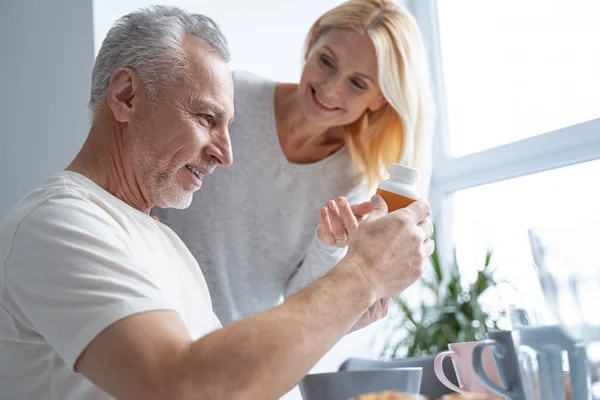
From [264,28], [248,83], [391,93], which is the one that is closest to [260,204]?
[248,83]

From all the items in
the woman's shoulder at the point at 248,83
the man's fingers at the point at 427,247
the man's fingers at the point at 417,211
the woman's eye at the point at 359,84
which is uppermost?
the woman's shoulder at the point at 248,83

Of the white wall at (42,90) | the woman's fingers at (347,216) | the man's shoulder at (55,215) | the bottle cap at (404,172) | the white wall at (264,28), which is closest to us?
the man's shoulder at (55,215)

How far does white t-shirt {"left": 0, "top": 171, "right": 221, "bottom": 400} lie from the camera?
2.99ft

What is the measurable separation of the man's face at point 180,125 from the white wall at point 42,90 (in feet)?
3.69

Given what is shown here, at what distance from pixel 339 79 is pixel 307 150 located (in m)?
0.27

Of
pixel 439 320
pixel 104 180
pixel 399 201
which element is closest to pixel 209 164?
pixel 104 180

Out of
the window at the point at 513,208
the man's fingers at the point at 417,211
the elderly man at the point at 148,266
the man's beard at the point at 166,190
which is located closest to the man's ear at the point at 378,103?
the elderly man at the point at 148,266

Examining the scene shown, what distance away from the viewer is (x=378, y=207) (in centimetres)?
112

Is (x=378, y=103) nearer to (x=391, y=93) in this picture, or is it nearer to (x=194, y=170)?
(x=391, y=93)

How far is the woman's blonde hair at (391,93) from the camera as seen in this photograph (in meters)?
1.84

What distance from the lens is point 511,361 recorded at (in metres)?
0.83

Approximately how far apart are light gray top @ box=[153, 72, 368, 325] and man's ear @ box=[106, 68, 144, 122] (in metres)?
0.64

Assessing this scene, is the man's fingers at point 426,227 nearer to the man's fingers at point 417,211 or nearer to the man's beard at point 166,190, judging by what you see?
the man's fingers at point 417,211

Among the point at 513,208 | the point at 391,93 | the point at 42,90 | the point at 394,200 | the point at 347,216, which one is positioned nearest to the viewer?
the point at 394,200
